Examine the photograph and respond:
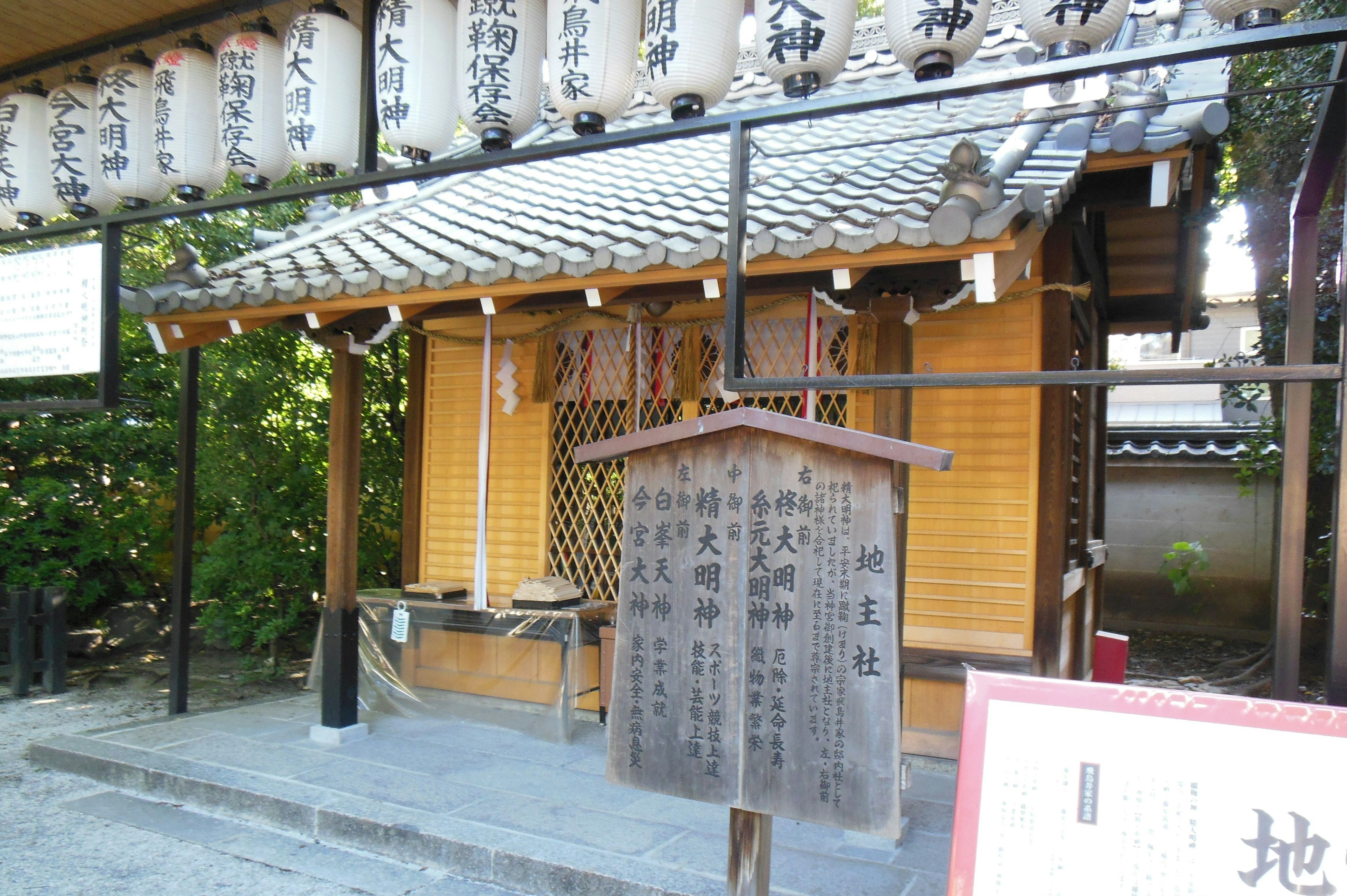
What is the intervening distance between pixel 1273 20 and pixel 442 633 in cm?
758

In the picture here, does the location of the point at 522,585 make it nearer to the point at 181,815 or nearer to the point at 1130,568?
the point at 181,815

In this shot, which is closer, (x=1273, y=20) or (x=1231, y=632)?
(x=1273, y=20)

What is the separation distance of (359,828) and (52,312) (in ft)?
11.7

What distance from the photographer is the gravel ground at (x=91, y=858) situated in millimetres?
4969

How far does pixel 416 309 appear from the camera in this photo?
6.66 m

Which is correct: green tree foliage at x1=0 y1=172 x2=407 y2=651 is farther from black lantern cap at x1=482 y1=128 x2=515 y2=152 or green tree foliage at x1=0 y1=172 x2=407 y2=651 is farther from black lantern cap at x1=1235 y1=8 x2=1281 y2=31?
black lantern cap at x1=1235 y1=8 x2=1281 y2=31

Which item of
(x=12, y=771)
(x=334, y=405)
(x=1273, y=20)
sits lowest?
(x=12, y=771)

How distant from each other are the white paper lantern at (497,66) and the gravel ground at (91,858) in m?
4.15

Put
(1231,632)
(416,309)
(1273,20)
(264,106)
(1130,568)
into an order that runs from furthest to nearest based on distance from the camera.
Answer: (1130,568) → (1231,632) → (416,309) → (264,106) → (1273,20)

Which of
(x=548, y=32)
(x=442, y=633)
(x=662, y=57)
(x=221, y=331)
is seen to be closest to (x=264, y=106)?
(x=548, y=32)

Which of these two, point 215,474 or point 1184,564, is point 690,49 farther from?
point 1184,564


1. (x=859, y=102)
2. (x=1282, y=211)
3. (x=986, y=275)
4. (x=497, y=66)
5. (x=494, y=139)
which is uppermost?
(x=1282, y=211)

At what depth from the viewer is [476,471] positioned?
8719 mm

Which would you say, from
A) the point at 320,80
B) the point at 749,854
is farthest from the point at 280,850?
the point at 320,80
